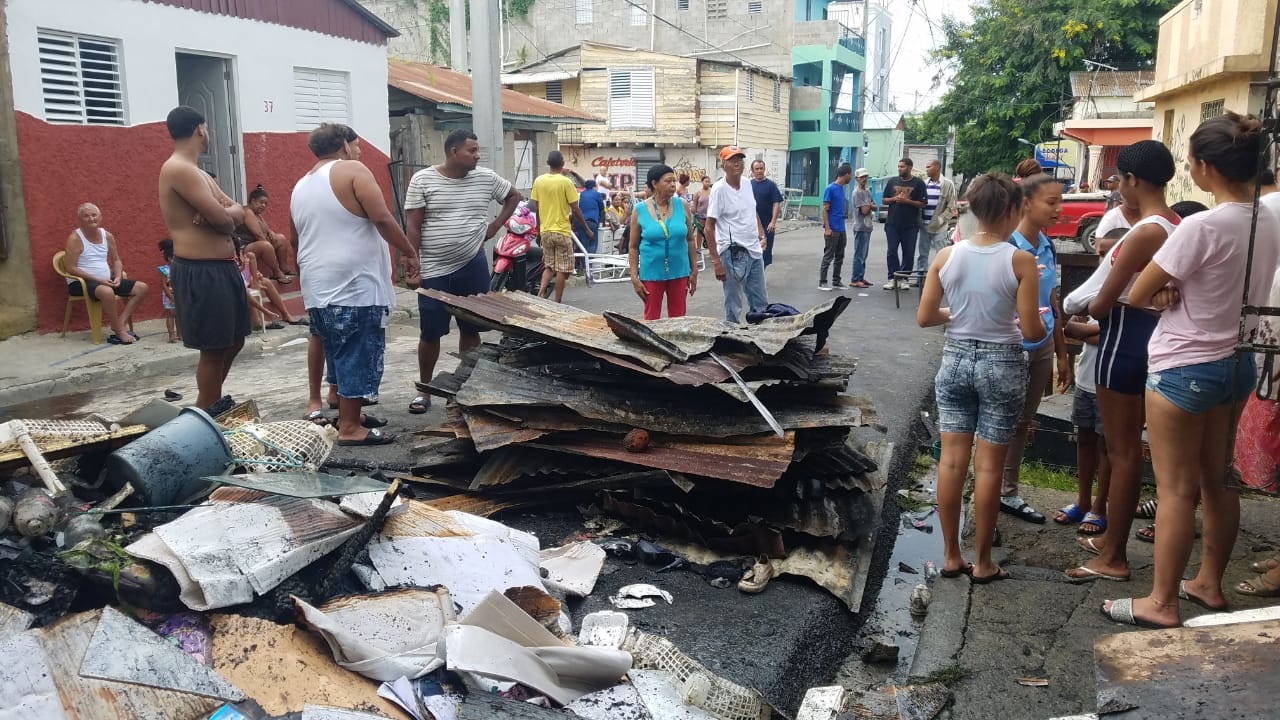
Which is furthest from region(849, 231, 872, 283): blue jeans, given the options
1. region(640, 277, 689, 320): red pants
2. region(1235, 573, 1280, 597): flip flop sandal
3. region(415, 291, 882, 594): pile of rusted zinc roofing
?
region(1235, 573, 1280, 597): flip flop sandal

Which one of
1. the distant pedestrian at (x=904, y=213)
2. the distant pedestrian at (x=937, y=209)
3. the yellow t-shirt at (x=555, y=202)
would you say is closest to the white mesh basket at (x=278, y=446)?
the yellow t-shirt at (x=555, y=202)

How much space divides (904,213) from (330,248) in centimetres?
946

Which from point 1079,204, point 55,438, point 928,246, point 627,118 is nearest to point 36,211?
point 55,438

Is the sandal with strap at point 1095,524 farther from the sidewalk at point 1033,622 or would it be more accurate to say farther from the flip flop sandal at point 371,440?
the flip flop sandal at point 371,440

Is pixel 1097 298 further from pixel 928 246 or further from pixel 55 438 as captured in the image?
pixel 928 246

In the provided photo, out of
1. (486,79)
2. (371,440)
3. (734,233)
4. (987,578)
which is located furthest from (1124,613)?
(486,79)

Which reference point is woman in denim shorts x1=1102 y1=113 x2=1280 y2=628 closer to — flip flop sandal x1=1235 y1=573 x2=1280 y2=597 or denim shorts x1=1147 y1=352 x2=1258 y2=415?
denim shorts x1=1147 y1=352 x2=1258 y2=415

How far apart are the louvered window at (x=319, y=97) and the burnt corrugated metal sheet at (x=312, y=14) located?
60 centimetres

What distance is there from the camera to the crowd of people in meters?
3.41

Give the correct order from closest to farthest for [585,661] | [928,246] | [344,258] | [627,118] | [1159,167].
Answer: [585,661]
[1159,167]
[344,258]
[928,246]
[627,118]

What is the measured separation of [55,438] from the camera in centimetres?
406

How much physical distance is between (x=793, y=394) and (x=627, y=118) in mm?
30241

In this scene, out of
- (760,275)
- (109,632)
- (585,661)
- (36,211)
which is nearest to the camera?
(109,632)

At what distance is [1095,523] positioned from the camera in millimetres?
4809
